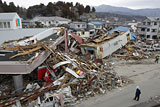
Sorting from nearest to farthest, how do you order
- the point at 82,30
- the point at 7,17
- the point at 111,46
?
the point at 7,17 < the point at 111,46 < the point at 82,30

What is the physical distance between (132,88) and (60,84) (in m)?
5.85

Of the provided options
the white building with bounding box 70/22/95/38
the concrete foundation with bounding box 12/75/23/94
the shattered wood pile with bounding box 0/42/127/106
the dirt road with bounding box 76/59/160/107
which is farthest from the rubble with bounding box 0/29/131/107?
the white building with bounding box 70/22/95/38

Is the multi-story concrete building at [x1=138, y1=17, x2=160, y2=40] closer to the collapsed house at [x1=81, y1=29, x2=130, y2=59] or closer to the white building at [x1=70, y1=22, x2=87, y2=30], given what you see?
the white building at [x1=70, y1=22, x2=87, y2=30]

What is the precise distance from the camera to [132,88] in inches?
405

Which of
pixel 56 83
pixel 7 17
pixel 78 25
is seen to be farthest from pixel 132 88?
pixel 78 25

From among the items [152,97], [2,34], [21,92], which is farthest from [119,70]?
[2,34]

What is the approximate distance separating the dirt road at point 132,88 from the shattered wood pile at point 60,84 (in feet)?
2.17

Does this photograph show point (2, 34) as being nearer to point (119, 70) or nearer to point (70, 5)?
point (119, 70)

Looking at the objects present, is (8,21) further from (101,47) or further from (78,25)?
(78,25)

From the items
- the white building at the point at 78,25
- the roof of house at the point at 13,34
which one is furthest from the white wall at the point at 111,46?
the white building at the point at 78,25

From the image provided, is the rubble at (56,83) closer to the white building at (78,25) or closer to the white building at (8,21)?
the white building at (8,21)

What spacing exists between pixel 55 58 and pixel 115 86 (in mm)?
5939

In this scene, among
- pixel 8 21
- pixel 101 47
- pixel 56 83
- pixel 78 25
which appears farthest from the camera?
pixel 78 25

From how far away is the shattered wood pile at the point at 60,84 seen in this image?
8500 millimetres
